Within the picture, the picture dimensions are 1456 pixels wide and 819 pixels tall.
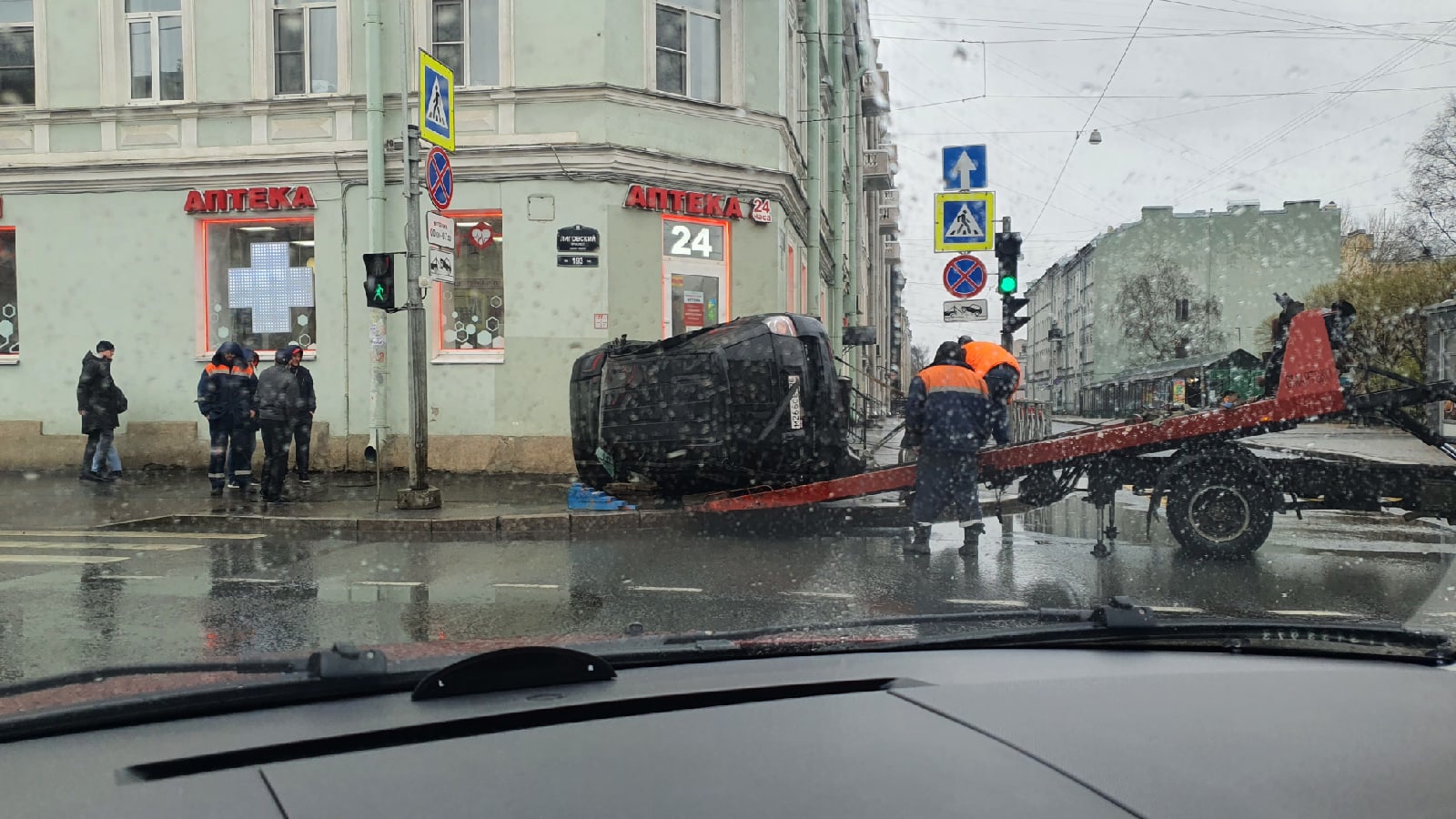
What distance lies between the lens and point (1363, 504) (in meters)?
7.91

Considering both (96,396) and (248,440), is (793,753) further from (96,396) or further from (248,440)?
(96,396)

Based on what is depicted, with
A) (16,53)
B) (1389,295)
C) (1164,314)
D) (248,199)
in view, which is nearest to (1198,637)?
(248,199)

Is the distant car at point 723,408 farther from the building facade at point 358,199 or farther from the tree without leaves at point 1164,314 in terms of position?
the tree without leaves at point 1164,314

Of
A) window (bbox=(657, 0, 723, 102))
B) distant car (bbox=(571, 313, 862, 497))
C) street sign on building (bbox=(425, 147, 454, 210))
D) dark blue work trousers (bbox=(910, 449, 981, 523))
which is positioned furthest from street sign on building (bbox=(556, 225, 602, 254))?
dark blue work trousers (bbox=(910, 449, 981, 523))

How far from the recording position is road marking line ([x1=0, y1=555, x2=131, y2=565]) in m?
8.30

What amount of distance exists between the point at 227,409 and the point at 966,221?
10096 mm

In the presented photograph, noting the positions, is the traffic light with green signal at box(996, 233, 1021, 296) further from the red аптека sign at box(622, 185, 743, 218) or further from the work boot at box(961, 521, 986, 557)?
the work boot at box(961, 521, 986, 557)

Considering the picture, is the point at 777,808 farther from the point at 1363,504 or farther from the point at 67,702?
the point at 1363,504

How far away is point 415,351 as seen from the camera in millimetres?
11148

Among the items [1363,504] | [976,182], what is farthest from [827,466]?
[976,182]

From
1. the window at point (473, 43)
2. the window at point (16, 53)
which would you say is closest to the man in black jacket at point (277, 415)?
the window at point (473, 43)

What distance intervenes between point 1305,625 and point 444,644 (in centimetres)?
224

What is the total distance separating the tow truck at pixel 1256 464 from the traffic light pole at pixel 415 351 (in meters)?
6.31

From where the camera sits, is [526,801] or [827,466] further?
[827,466]
